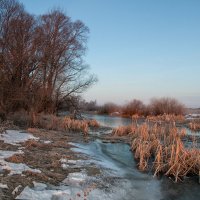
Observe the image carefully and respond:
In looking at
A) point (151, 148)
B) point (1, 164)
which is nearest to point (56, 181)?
point (1, 164)

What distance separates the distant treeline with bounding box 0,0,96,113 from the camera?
16562 mm

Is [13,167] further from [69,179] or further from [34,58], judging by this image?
[34,58]

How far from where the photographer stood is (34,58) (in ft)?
61.7

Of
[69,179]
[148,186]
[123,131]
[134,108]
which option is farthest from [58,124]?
[134,108]

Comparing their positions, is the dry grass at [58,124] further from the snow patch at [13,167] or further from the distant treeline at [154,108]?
the distant treeline at [154,108]

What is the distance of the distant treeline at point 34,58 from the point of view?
54.3 ft

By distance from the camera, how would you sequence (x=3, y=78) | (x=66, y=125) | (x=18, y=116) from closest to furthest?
(x=3, y=78) < (x=18, y=116) < (x=66, y=125)

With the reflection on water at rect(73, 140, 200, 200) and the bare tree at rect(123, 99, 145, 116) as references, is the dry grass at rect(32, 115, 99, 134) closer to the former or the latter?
the reflection on water at rect(73, 140, 200, 200)

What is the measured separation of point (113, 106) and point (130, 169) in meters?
41.6

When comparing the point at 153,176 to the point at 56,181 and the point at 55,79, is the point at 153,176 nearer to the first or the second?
the point at 56,181

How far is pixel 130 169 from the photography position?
943 centimetres

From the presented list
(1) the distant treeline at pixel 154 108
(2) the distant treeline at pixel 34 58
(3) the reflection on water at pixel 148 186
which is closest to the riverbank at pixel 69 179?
(3) the reflection on water at pixel 148 186

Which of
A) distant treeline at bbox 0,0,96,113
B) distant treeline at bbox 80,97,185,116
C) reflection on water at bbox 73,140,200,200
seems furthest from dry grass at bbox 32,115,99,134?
distant treeline at bbox 80,97,185,116

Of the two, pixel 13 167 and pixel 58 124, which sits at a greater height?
pixel 58 124
